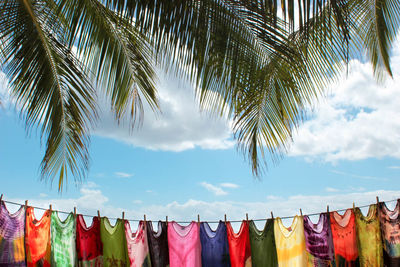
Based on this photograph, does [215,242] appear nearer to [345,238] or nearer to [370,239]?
[345,238]

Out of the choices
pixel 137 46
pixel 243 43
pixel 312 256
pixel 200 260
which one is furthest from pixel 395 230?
pixel 243 43

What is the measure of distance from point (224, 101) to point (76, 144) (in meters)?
2.54

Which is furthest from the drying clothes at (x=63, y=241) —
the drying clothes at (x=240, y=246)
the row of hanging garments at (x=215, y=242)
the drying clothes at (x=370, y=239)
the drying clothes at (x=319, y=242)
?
the drying clothes at (x=370, y=239)

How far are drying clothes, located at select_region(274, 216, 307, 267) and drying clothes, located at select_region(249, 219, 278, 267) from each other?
0.08 meters

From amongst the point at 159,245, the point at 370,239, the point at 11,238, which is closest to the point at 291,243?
→ the point at 370,239

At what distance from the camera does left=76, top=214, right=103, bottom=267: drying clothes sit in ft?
21.8

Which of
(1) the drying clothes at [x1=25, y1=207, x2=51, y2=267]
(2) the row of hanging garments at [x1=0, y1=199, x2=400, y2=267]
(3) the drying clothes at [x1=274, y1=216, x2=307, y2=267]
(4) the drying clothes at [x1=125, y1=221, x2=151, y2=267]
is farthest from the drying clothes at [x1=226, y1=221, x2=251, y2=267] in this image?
(1) the drying clothes at [x1=25, y1=207, x2=51, y2=267]

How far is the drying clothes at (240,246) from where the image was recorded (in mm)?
7168

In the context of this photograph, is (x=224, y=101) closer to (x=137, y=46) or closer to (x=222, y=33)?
(x=222, y=33)

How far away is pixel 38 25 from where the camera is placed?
3975 millimetres

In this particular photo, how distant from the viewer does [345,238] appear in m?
6.71

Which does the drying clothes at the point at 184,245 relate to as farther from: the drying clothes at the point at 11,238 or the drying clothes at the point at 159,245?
the drying clothes at the point at 11,238

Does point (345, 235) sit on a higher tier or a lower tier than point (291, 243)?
higher

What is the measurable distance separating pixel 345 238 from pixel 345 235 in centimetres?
5
